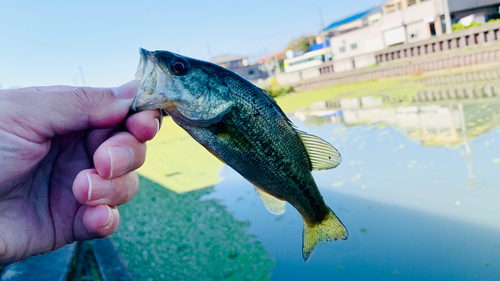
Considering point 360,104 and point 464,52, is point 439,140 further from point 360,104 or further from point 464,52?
point 464,52

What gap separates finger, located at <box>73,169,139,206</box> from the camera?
193cm

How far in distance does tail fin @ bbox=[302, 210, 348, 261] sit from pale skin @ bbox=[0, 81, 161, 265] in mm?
979

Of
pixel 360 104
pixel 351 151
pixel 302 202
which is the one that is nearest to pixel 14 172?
pixel 302 202

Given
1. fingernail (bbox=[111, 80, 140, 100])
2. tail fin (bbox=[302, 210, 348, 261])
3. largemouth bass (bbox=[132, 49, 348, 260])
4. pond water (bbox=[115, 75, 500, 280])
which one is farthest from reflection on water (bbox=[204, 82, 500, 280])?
fingernail (bbox=[111, 80, 140, 100])

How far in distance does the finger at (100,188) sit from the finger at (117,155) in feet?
0.19

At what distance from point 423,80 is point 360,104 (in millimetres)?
4697

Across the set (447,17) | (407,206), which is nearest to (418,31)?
(447,17)

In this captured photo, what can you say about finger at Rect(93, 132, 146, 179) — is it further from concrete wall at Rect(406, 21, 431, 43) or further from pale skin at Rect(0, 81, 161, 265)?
concrete wall at Rect(406, 21, 431, 43)

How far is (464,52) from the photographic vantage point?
16969 millimetres

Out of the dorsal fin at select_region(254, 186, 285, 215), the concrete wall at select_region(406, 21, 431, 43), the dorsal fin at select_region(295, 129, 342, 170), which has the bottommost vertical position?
the dorsal fin at select_region(254, 186, 285, 215)

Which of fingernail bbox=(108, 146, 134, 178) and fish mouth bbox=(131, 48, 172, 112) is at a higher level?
fish mouth bbox=(131, 48, 172, 112)

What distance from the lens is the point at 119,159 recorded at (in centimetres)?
192

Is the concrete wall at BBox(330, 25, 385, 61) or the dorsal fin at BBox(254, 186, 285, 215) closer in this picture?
the dorsal fin at BBox(254, 186, 285, 215)

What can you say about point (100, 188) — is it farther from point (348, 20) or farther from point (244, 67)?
point (348, 20)
